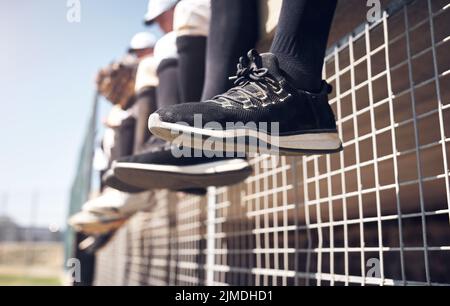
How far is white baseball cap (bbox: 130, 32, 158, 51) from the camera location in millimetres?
1776

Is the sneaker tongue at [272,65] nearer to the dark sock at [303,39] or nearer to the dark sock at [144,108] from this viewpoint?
the dark sock at [303,39]

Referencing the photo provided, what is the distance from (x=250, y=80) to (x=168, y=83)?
417 millimetres

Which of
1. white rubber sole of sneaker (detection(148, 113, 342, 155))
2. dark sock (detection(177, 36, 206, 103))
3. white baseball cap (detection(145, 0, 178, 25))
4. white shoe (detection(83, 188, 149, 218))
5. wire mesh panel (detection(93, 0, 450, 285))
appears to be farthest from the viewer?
white shoe (detection(83, 188, 149, 218))

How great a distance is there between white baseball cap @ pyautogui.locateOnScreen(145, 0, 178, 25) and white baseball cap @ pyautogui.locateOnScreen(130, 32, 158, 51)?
439mm

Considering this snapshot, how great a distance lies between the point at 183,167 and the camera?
0.95 m

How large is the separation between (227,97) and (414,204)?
5.28 ft

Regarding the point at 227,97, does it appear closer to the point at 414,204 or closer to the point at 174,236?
the point at 414,204

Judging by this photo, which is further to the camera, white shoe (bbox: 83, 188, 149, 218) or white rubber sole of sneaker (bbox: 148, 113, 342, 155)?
white shoe (bbox: 83, 188, 149, 218)

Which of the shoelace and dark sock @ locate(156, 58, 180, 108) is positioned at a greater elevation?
dark sock @ locate(156, 58, 180, 108)

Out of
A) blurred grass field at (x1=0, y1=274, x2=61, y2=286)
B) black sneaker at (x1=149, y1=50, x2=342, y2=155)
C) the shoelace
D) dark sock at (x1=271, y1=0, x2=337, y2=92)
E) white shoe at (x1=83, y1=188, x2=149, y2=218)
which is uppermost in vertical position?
dark sock at (x1=271, y1=0, x2=337, y2=92)

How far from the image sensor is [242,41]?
890mm

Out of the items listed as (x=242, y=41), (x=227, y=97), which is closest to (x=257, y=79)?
(x=227, y=97)

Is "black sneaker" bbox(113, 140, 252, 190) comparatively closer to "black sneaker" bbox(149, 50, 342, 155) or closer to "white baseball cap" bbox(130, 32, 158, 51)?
"black sneaker" bbox(149, 50, 342, 155)

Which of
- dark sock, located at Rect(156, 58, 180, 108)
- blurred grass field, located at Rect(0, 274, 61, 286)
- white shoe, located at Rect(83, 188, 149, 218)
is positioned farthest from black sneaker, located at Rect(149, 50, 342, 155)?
blurred grass field, located at Rect(0, 274, 61, 286)
